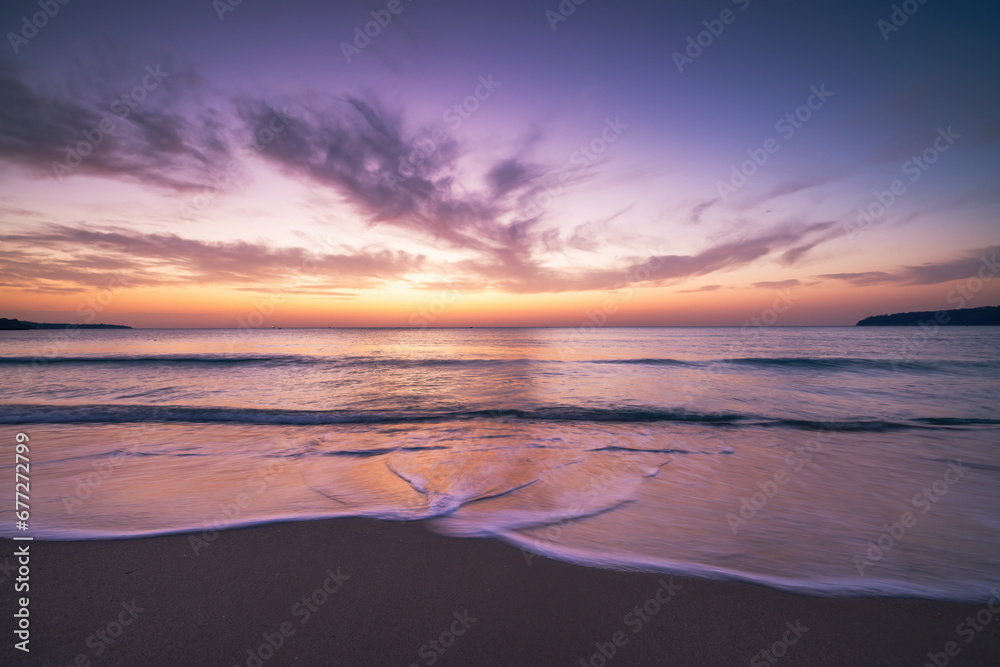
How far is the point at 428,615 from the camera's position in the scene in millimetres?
2826

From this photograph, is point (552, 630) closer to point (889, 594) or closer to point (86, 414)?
point (889, 594)

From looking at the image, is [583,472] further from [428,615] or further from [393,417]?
[393,417]

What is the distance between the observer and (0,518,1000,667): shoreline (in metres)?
2.50

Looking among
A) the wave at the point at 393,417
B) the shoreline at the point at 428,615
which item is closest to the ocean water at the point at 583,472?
the wave at the point at 393,417

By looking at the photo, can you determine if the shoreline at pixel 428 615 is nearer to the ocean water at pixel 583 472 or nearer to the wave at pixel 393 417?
the ocean water at pixel 583 472

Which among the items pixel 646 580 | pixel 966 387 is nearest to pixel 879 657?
pixel 646 580

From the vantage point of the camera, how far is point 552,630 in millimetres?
2695

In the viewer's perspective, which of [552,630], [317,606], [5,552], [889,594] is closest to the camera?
[552,630]

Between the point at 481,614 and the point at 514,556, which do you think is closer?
the point at 481,614

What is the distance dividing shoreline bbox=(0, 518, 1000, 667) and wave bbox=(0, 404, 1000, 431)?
292 inches

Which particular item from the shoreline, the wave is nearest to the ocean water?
the wave

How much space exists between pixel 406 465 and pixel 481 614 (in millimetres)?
4245

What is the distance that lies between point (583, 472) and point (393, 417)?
6.50 meters

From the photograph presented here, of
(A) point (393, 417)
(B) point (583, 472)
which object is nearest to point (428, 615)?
(B) point (583, 472)
